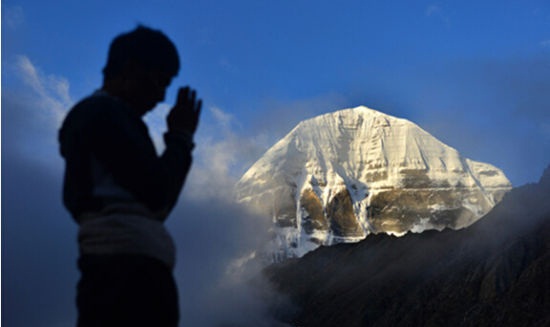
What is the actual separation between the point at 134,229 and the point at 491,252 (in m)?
64.0

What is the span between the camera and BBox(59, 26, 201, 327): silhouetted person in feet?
6.46

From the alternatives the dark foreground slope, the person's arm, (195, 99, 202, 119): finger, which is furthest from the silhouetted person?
the dark foreground slope

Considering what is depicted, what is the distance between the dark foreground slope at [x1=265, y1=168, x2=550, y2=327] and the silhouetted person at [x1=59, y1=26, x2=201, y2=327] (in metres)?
44.8

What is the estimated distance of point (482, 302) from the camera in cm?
5381

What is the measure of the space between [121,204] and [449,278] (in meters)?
64.5

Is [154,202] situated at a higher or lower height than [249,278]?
lower

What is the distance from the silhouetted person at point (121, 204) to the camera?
197 centimetres

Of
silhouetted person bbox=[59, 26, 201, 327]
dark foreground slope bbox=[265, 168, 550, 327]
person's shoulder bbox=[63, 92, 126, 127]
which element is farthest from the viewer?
dark foreground slope bbox=[265, 168, 550, 327]

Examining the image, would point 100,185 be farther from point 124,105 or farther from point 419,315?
point 419,315

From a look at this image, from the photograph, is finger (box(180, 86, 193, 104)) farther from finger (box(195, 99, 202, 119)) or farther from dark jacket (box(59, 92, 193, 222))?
dark jacket (box(59, 92, 193, 222))

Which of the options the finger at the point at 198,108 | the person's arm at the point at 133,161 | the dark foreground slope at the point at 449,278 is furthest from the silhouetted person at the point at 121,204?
the dark foreground slope at the point at 449,278

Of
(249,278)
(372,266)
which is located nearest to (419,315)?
(372,266)

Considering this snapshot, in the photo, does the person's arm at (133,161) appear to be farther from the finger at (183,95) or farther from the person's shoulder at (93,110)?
the finger at (183,95)

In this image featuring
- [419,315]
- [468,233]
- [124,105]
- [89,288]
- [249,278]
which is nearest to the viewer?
[89,288]
